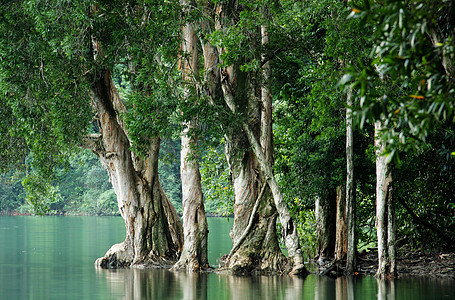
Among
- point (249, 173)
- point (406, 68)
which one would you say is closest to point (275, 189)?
point (249, 173)

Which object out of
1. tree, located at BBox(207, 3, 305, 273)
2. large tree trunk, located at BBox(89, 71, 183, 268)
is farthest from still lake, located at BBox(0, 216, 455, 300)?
large tree trunk, located at BBox(89, 71, 183, 268)

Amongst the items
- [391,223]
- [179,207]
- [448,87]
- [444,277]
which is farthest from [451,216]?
[179,207]

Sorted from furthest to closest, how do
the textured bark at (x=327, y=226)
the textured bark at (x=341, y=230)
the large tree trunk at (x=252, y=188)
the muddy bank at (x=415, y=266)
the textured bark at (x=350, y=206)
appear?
the textured bark at (x=327, y=226), the textured bark at (x=341, y=230), the large tree trunk at (x=252, y=188), the muddy bank at (x=415, y=266), the textured bark at (x=350, y=206)

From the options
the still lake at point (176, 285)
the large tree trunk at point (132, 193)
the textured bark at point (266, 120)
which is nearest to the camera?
the still lake at point (176, 285)

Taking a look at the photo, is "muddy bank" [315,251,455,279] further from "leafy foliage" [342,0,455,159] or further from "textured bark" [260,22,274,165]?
"leafy foliage" [342,0,455,159]

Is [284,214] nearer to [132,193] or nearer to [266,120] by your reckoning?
[266,120]

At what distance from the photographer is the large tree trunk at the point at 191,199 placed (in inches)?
674

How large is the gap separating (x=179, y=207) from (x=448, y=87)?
49287 millimetres

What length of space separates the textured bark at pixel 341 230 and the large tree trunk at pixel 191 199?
3.46 m

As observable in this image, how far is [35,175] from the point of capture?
19.5 metres

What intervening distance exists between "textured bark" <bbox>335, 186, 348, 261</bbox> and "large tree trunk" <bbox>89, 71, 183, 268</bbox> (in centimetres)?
486

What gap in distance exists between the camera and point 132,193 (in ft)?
62.3

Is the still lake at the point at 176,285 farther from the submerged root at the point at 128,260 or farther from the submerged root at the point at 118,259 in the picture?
the submerged root at the point at 128,260

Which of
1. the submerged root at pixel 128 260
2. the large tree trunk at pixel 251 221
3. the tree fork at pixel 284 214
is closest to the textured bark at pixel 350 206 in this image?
the tree fork at pixel 284 214
